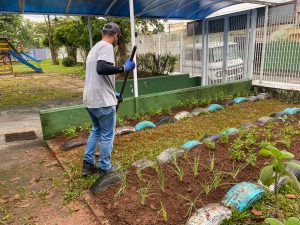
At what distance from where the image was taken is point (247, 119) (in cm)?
580

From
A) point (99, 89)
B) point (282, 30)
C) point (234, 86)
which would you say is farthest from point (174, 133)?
point (282, 30)

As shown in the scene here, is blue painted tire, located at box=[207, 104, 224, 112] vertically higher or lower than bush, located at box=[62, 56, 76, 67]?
lower

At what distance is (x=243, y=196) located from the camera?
2621 mm

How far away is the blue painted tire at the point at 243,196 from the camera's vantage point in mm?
2580

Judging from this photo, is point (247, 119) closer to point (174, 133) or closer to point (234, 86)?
point (174, 133)

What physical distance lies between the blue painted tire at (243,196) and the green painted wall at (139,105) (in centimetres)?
359

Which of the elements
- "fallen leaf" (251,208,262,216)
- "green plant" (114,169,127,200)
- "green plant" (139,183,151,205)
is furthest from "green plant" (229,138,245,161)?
"green plant" (114,169,127,200)

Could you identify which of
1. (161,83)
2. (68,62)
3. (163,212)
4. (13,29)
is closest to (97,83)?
(163,212)

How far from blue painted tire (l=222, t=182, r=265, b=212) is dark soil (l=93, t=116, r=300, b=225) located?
0.16m

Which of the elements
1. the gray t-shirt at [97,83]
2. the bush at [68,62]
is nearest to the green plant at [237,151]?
the gray t-shirt at [97,83]

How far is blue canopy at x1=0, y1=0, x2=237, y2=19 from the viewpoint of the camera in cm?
664

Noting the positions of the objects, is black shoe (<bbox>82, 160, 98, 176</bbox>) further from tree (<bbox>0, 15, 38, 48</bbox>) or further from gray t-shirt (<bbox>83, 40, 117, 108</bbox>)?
tree (<bbox>0, 15, 38, 48</bbox>)

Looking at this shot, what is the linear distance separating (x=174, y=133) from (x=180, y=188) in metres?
2.14

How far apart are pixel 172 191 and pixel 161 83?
21.6 feet
